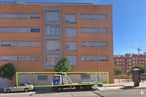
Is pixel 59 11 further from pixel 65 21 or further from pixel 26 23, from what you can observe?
pixel 26 23

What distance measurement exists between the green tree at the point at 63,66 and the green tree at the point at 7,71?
9132mm

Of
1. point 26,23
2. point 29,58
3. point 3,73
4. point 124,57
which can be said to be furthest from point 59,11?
point 124,57

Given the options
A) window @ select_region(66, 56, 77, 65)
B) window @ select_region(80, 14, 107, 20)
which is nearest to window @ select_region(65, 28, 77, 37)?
window @ select_region(80, 14, 107, 20)

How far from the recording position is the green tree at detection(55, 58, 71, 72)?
70.2 metres

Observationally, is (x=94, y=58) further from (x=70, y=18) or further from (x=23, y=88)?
(x=23, y=88)

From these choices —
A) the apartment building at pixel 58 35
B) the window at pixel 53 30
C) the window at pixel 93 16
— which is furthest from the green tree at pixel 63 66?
the window at pixel 93 16

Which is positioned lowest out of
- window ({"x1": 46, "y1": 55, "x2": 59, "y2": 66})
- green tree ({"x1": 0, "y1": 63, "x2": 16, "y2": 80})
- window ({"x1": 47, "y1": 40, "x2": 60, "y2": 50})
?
green tree ({"x1": 0, "y1": 63, "x2": 16, "y2": 80})

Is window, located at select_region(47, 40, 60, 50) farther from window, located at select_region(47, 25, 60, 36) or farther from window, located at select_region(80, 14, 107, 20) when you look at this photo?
window, located at select_region(80, 14, 107, 20)

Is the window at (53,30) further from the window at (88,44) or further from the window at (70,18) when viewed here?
the window at (88,44)

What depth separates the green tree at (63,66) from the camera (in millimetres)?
70250

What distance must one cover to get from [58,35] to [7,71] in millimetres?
13689

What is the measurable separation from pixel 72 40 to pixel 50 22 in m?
6.27

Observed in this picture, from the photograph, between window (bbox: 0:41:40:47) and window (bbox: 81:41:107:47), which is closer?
window (bbox: 0:41:40:47)

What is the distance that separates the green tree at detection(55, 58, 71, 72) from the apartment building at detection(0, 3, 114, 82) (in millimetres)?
2187
